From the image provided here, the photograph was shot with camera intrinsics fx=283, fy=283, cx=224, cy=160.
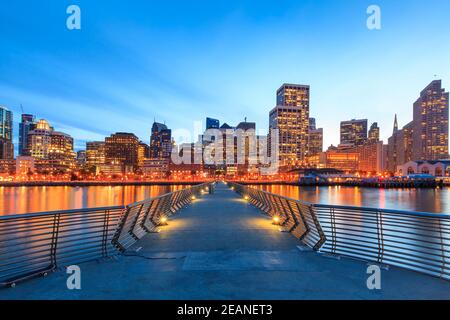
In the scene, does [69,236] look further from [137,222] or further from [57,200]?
[57,200]

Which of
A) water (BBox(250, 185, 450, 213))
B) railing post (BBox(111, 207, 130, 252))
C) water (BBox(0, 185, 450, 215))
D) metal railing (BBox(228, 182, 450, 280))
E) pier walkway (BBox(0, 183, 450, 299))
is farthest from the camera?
water (BBox(250, 185, 450, 213))

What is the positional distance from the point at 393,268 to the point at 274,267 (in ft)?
8.58

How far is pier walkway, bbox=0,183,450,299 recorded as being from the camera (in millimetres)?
4906

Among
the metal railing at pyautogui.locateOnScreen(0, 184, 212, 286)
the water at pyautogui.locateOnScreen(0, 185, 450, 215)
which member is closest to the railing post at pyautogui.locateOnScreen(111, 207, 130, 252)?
the metal railing at pyautogui.locateOnScreen(0, 184, 212, 286)

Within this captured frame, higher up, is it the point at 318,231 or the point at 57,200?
the point at 318,231

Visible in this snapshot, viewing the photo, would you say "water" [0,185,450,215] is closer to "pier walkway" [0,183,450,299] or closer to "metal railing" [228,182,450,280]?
"metal railing" [228,182,450,280]

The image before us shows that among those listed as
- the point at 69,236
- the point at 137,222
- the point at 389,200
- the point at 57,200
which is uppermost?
the point at 69,236

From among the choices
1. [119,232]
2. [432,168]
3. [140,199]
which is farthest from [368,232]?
[432,168]

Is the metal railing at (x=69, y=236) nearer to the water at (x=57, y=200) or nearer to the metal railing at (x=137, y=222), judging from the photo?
the metal railing at (x=137, y=222)

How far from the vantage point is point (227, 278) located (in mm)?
5668

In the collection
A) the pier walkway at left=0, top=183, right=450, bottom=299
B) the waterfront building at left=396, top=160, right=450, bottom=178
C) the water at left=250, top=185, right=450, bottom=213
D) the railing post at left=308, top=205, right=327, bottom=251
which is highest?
the waterfront building at left=396, top=160, right=450, bottom=178
